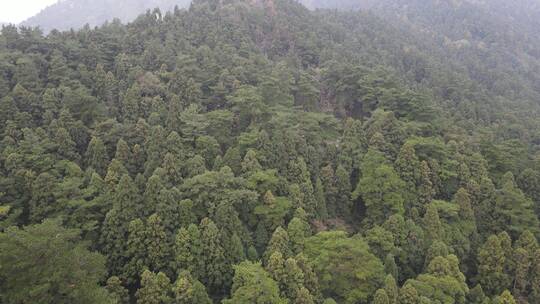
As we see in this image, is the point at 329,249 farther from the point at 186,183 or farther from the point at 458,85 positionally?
the point at 458,85

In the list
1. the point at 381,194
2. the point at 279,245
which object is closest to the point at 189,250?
the point at 279,245

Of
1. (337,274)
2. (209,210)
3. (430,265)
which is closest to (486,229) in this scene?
(430,265)

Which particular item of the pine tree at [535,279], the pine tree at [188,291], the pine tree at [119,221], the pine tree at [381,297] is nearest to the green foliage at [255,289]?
the pine tree at [188,291]

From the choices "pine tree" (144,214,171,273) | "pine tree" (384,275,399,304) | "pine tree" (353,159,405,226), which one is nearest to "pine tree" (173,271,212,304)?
"pine tree" (144,214,171,273)

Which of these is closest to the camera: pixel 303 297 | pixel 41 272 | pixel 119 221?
pixel 41 272

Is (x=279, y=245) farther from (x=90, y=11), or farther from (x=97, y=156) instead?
(x=90, y=11)

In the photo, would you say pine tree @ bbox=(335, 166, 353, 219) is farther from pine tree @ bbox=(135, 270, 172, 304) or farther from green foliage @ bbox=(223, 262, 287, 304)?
pine tree @ bbox=(135, 270, 172, 304)
